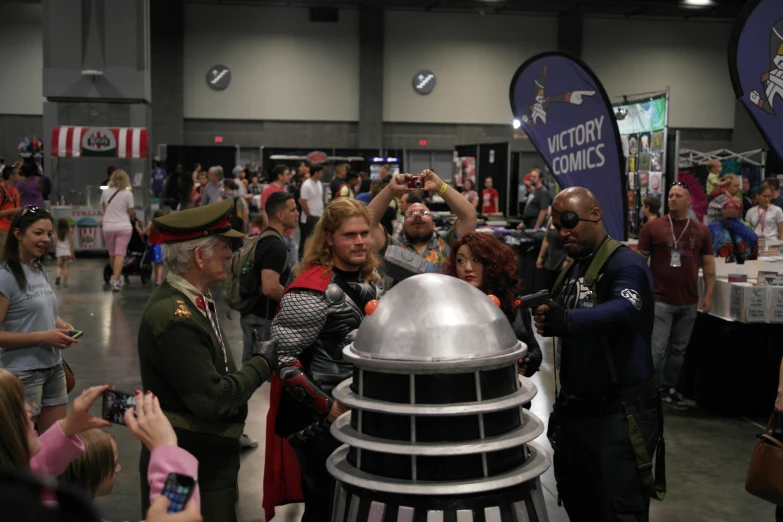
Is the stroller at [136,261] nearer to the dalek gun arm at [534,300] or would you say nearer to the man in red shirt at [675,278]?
the man in red shirt at [675,278]

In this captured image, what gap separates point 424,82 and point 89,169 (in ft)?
44.6

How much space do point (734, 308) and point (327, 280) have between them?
4805mm

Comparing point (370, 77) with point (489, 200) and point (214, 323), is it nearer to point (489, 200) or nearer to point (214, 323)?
point (489, 200)

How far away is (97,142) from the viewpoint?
1789cm

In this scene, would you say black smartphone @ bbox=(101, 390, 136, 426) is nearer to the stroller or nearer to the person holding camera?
the person holding camera

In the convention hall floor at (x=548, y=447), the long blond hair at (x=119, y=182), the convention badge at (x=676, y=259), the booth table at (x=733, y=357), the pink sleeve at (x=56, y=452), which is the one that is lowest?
the convention hall floor at (x=548, y=447)

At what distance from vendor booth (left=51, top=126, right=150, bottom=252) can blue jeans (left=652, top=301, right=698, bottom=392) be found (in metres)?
13.2

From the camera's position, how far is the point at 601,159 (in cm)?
599

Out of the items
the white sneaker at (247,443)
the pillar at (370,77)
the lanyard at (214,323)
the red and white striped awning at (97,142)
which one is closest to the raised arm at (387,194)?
the lanyard at (214,323)

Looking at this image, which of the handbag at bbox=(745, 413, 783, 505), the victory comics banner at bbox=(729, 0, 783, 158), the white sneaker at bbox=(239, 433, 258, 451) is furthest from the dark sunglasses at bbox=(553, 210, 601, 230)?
the white sneaker at bbox=(239, 433, 258, 451)

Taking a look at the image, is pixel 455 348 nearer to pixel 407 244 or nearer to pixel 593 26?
pixel 407 244

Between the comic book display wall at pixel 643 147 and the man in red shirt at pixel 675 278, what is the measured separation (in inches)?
200

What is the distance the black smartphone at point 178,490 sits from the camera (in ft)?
5.89

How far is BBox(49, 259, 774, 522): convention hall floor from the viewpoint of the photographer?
5.22 metres
